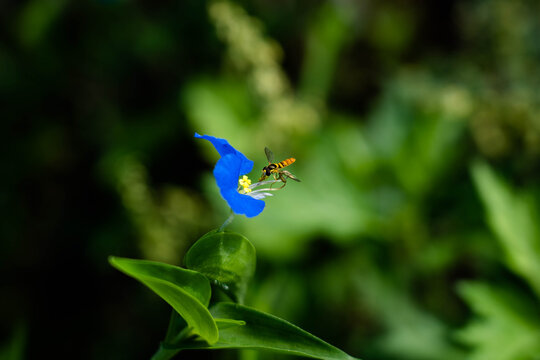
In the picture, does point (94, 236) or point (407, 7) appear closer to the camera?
point (94, 236)

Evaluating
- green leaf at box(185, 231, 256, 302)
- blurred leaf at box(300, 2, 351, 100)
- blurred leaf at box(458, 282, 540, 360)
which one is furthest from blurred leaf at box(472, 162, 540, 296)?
blurred leaf at box(300, 2, 351, 100)

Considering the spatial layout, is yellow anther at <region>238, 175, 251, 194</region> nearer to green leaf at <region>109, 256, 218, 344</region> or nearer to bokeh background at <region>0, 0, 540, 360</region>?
green leaf at <region>109, 256, 218, 344</region>

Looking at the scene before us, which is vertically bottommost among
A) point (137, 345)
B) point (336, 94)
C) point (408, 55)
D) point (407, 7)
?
point (137, 345)

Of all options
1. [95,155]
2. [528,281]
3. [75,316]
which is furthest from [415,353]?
[95,155]

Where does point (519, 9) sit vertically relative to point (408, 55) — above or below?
below

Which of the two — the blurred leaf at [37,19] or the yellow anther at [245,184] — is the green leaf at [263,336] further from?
the blurred leaf at [37,19]

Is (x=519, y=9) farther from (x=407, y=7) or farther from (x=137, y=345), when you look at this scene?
(x=137, y=345)

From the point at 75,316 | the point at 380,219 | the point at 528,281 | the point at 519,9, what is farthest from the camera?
the point at 519,9

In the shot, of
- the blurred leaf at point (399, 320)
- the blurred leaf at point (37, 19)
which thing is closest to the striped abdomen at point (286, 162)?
the blurred leaf at point (399, 320)

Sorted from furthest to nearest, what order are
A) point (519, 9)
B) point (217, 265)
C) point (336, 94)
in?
point (336, 94), point (519, 9), point (217, 265)
